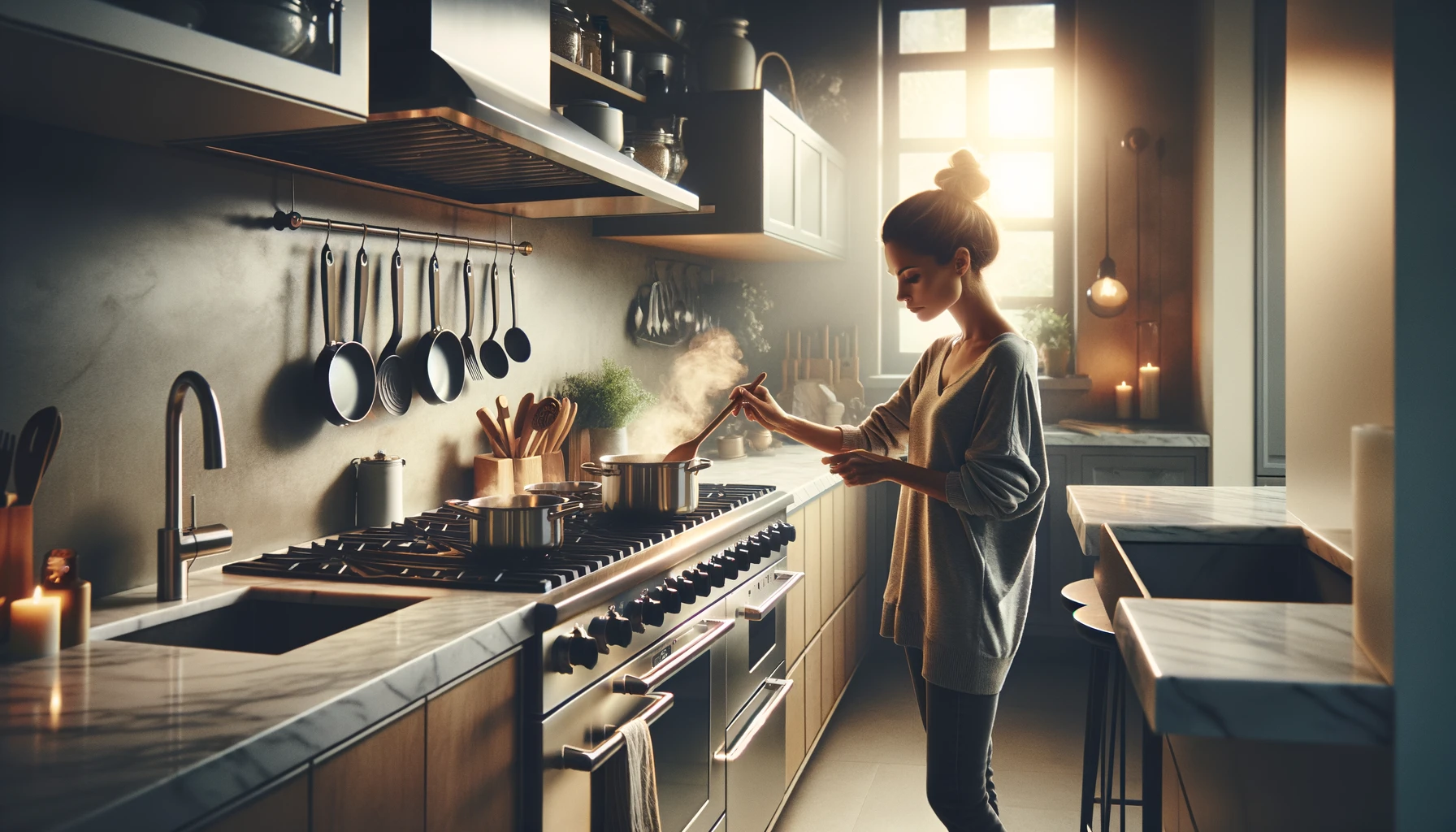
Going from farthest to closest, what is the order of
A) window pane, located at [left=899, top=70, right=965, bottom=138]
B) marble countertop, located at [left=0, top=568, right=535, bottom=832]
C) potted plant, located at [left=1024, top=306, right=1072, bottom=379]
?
window pane, located at [left=899, top=70, right=965, bottom=138], potted plant, located at [left=1024, top=306, right=1072, bottom=379], marble countertop, located at [left=0, top=568, right=535, bottom=832]

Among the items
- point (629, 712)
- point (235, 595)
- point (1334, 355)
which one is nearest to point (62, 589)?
point (235, 595)

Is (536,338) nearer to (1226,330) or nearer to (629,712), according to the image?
(629,712)

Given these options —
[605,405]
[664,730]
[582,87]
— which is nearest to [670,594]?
[664,730]

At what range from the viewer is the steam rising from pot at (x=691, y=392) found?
3510 mm

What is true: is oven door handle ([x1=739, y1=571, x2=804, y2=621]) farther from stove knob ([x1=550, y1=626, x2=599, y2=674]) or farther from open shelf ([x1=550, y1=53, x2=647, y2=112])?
open shelf ([x1=550, y1=53, x2=647, y2=112])

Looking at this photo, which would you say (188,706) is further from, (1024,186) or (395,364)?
(1024,186)

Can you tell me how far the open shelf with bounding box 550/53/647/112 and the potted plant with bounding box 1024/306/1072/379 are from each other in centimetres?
223

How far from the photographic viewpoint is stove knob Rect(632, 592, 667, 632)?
180 centimetres

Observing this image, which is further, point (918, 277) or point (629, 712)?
point (918, 277)

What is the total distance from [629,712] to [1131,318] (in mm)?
3598

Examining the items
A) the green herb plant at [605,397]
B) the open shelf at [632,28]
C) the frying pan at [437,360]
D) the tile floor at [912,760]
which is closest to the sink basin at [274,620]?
the frying pan at [437,360]

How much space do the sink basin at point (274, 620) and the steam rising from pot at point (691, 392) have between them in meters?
1.78

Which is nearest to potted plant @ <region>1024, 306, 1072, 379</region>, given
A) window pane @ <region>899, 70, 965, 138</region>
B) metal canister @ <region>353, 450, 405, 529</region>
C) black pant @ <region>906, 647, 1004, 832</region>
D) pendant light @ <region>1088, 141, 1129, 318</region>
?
pendant light @ <region>1088, 141, 1129, 318</region>

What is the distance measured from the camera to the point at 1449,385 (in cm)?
93
